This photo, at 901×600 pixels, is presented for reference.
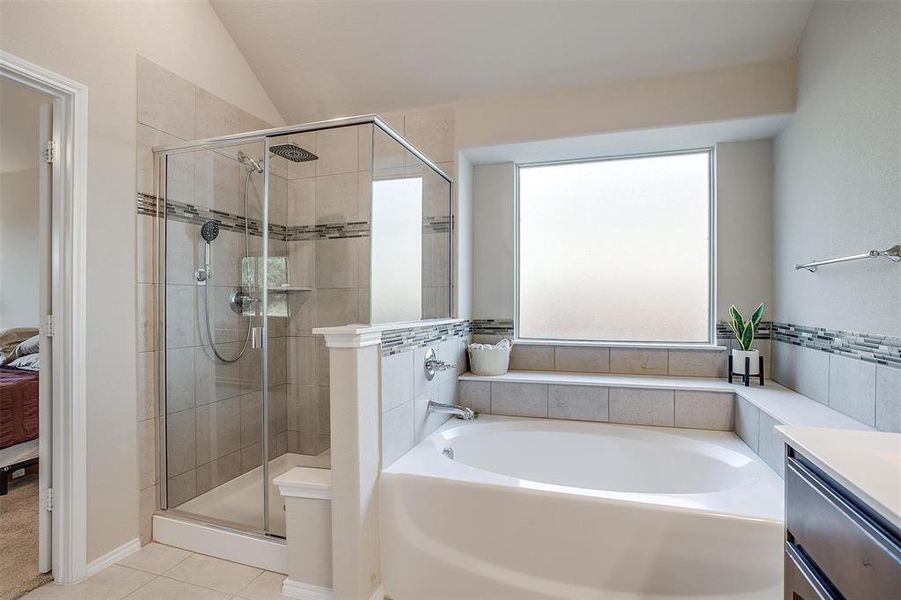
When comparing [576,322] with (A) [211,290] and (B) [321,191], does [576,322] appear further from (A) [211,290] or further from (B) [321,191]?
(A) [211,290]

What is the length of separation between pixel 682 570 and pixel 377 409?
1171 millimetres

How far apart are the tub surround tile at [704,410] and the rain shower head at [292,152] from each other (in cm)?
230

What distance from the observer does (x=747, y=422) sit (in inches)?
84.5

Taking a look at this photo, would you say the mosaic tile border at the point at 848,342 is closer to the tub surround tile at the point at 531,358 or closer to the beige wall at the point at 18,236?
the tub surround tile at the point at 531,358

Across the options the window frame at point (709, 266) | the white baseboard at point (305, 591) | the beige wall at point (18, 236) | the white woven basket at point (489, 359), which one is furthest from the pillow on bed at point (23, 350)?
the window frame at point (709, 266)

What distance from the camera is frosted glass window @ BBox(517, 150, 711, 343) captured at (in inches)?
110

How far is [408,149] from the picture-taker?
2271mm

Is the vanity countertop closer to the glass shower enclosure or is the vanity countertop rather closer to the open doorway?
the glass shower enclosure

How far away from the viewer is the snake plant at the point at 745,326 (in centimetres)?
240

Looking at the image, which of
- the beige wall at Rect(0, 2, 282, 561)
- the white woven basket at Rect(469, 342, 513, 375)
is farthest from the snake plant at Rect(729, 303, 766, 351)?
the beige wall at Rect(0, 2, 282, 561)

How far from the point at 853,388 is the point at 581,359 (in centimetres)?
135

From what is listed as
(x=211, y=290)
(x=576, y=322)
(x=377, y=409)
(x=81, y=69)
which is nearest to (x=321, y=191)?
(x=211, y=290)

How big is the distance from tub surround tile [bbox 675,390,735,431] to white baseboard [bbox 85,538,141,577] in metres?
2.71

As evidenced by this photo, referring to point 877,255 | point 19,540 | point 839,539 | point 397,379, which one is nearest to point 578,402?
point 397,379
